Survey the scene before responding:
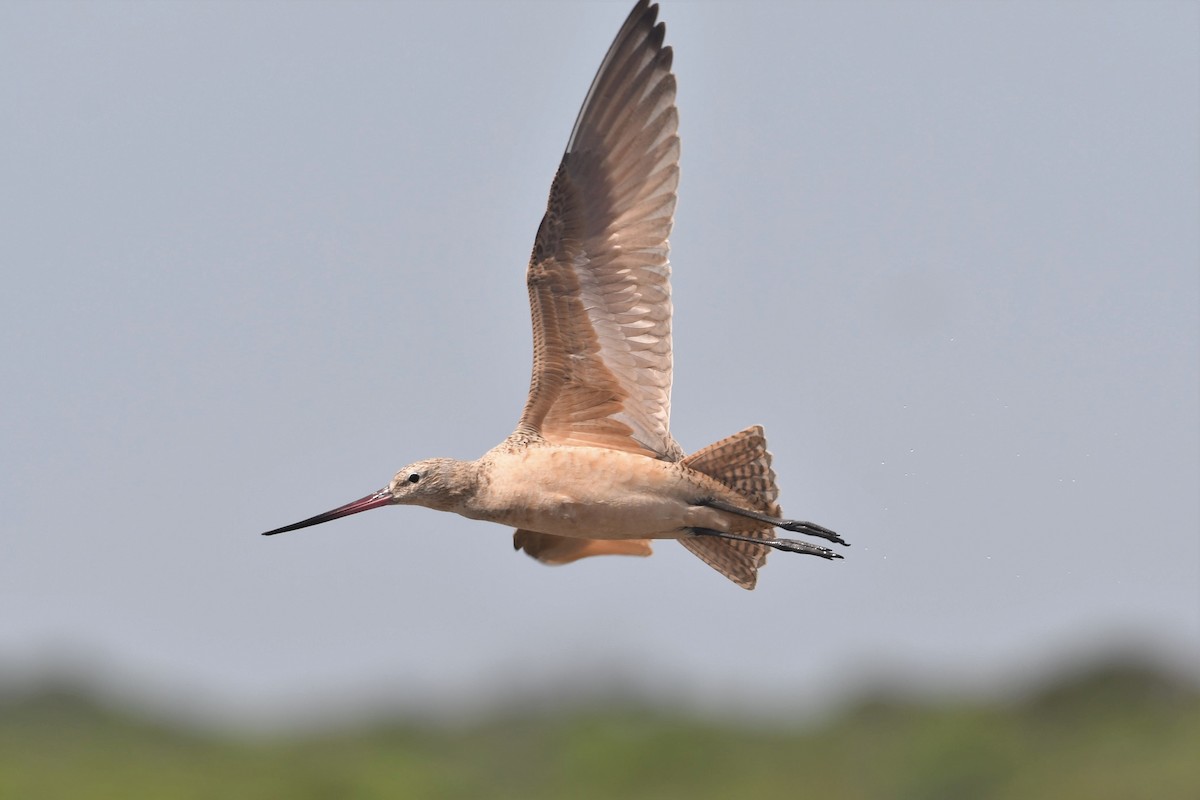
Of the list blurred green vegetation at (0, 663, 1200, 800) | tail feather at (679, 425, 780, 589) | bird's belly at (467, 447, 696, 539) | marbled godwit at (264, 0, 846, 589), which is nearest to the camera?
bird's belly at (467, 447, 696, 539)

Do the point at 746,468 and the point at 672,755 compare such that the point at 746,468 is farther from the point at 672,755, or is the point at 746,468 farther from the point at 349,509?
the point at 672,755

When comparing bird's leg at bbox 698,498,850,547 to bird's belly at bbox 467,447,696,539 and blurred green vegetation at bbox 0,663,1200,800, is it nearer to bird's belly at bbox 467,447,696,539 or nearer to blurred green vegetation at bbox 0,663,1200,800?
bird's belly at bbox 467,447,696,539

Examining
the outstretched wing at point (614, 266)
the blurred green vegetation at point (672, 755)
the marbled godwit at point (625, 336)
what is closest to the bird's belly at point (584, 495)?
the marbled godwit at point (625, 336)

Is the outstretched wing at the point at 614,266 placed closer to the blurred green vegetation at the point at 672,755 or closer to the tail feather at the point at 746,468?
the tail feather at the point at 746,468

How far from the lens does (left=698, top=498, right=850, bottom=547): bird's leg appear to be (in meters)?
8.84

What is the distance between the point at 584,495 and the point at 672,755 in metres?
25.3

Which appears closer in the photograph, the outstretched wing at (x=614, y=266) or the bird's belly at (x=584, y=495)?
the bird's belly at (x=584, y=495)

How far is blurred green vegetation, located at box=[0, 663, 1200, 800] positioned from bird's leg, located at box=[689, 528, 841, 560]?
2023cm

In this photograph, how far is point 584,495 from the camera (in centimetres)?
850

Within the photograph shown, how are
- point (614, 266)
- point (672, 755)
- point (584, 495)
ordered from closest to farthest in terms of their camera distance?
point (584, 495) → point (614, 266) → point (672, 755)

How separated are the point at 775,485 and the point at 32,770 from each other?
24.9 meters

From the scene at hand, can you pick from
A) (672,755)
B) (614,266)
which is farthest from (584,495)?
(672,755)

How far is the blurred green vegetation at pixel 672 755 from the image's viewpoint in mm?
30391

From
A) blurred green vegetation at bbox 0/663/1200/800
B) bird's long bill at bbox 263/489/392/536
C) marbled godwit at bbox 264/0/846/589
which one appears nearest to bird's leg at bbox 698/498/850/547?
marbled godwit at bbox 264/0/846/589
